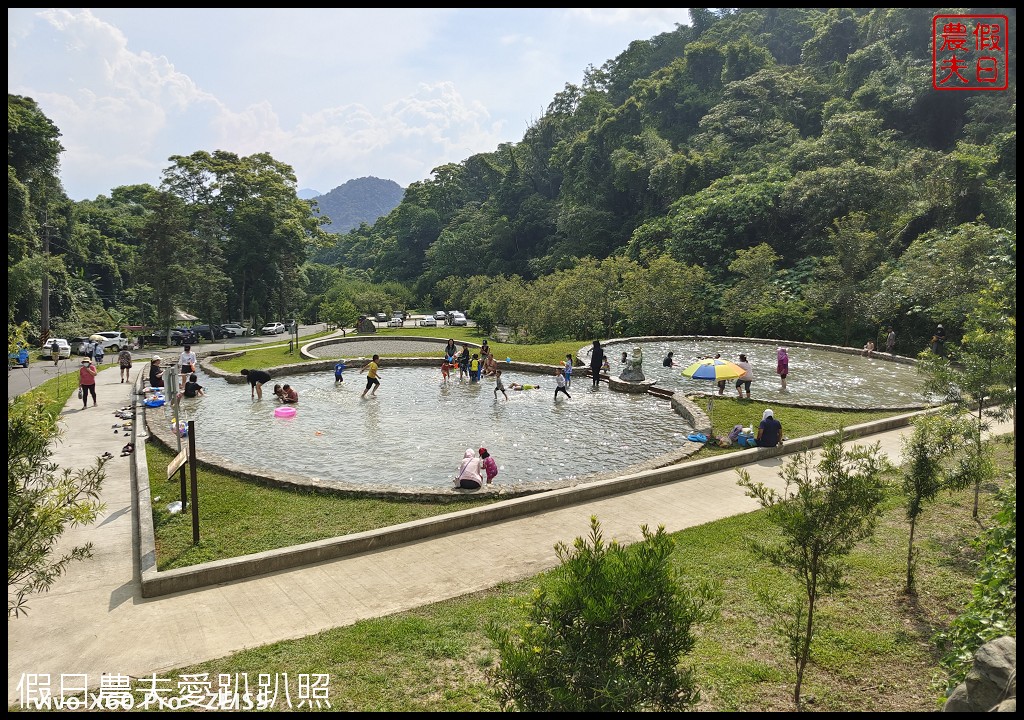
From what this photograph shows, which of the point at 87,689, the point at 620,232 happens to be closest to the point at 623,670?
the point at 87,689

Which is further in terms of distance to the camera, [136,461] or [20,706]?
[136,461]

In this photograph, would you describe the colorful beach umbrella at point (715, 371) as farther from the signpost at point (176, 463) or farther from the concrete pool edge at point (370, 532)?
the signpost at point (176, 463)

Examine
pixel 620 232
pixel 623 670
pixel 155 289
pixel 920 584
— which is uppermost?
pixel 620 232

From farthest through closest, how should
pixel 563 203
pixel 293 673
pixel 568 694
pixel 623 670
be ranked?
pixel 563 203, pixel 293 673, pixel 623 670, pixel 568 694

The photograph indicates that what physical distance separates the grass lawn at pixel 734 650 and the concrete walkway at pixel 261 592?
0.47m

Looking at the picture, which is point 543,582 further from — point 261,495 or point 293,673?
point 261,495

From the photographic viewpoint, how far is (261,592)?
809 cm

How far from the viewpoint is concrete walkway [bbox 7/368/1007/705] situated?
6.74 meters

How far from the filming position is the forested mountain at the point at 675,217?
3431 cm

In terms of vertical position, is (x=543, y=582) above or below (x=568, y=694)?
below

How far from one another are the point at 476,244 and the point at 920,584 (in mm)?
77461

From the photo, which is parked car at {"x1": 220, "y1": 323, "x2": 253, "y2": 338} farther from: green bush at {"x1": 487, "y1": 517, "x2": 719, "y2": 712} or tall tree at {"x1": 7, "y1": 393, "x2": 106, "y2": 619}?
green bush at {"x1": 487, "y1": 517, "x2": 719, "y2": 712}

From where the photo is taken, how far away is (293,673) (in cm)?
624

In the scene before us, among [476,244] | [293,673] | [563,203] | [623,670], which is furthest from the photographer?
[476,244]
